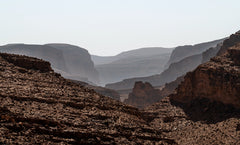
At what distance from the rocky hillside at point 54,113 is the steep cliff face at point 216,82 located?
11.4 meters

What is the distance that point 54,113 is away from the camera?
15.0 meters

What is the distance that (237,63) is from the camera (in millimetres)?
29891

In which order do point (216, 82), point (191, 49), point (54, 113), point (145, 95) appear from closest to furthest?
point (54, 113)
point (216, 82)
point (145, 95)
point (191, 49)

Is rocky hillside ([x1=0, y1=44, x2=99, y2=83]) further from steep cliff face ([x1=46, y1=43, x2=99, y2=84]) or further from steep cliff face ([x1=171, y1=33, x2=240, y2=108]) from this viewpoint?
steep cliff face ([x1=171, y1=33, x2=240, y2=108])

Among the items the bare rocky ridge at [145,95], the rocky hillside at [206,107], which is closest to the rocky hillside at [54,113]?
the rocky hillside at [206,107]

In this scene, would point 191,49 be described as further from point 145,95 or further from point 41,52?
point 145,95

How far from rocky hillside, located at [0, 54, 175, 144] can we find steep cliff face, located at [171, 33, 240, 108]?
11.4 m

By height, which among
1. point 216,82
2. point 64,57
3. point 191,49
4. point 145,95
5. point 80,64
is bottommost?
point 145,95

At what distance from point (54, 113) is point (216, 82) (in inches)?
689

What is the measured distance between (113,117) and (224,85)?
14.3 m

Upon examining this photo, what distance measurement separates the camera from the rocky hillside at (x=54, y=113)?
13.0 metres

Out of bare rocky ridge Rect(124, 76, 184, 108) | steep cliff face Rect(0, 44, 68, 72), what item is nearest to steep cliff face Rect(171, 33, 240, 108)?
bare rocky ridge Rect(124, 76, 184, 108)

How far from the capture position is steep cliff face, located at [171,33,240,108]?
27875 millimetres

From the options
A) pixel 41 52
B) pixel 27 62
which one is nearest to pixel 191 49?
pixel 41 52
